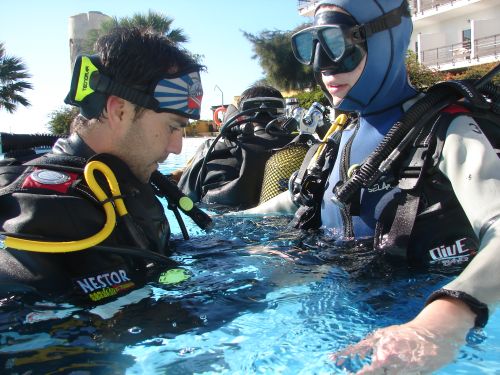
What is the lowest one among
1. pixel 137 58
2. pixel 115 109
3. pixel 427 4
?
pixel 115 109

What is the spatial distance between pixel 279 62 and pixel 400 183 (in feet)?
113

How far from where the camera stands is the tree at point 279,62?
3422 cm

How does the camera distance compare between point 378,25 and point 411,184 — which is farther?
point 378,25

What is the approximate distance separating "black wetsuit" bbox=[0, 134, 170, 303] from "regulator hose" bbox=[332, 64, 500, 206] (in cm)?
101

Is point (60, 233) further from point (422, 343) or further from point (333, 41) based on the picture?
point (333, 41)

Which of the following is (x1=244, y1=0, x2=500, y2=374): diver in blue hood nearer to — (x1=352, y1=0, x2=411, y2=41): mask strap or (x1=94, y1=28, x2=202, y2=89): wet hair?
(x1=352, y1=0, x2=411, y2=41): mask strap

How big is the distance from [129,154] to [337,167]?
1.17 m

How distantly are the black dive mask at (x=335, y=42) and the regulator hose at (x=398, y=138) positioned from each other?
43cm

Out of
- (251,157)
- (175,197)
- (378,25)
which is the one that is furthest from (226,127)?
(378,25)

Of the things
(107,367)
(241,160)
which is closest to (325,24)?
(107,367)

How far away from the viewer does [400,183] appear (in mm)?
2117

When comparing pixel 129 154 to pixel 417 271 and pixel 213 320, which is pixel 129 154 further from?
pixel 417 271

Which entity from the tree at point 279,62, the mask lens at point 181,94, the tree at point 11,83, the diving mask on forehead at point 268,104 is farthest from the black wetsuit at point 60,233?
the tree at point 279,62

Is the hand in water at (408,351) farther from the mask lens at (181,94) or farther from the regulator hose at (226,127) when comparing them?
the regulator hose at (226,127)
